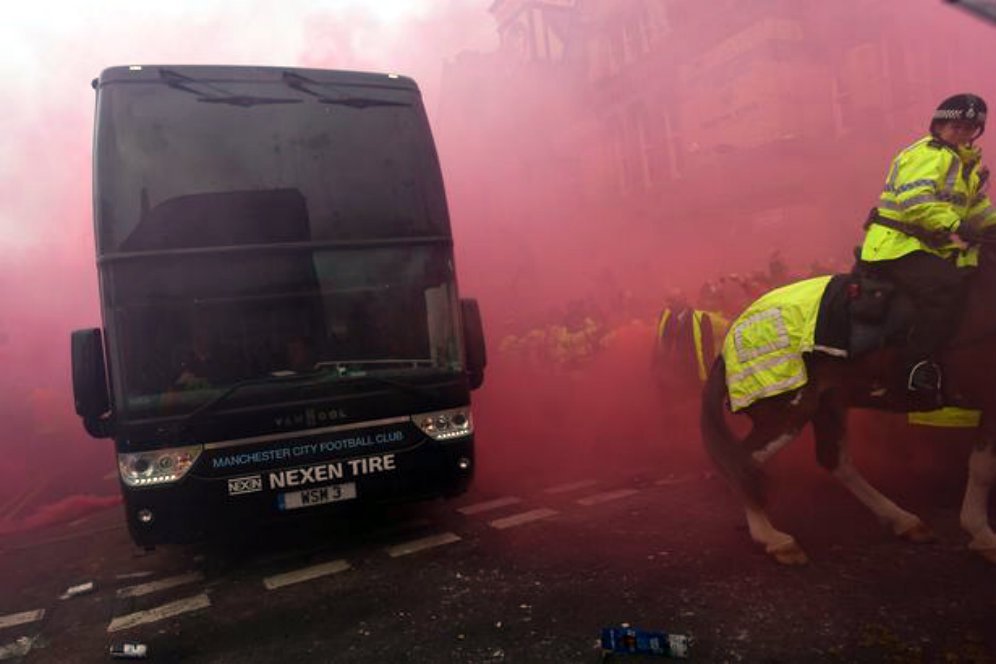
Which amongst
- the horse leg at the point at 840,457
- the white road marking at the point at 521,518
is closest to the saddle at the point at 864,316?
the horse leg at the point at 840,457

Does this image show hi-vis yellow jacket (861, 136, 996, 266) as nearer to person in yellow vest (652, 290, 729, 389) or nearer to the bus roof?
person in yellow vest (652, 290, 729, 389)

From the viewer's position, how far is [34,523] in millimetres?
7062

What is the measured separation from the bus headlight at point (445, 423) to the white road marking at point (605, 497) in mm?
1266

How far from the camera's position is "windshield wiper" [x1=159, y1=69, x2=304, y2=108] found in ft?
14.4

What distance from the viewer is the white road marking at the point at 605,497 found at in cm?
530

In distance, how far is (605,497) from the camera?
543 cm

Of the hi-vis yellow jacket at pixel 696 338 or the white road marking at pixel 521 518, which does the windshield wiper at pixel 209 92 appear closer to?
the white road marking at pixel 521 518

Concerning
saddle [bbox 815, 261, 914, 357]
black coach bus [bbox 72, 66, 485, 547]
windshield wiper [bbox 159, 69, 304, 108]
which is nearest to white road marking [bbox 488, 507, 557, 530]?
black coach bus [bbox 72, 66, 485, 547]

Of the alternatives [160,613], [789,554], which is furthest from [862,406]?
[160,613]

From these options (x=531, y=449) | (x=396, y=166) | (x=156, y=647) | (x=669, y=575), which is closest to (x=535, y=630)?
(x=669, y=575)

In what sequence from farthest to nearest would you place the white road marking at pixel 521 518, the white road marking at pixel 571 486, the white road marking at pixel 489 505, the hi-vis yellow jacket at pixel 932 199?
1. the white road marking at pixel 571 486
2. the white road marking at pixel 489 505
3. the white road marking at pixel 521 518
4. the hi-vis yellow jacket at pixel 932 199

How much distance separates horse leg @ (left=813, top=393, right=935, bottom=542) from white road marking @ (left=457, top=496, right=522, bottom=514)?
238cm

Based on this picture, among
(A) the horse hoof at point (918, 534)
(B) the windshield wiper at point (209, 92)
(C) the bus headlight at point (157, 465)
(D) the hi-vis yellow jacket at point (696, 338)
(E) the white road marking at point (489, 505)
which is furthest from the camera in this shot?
(D) the hi-vis yellow jacket at point (696, 338)

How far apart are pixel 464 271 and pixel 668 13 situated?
7975 mm
